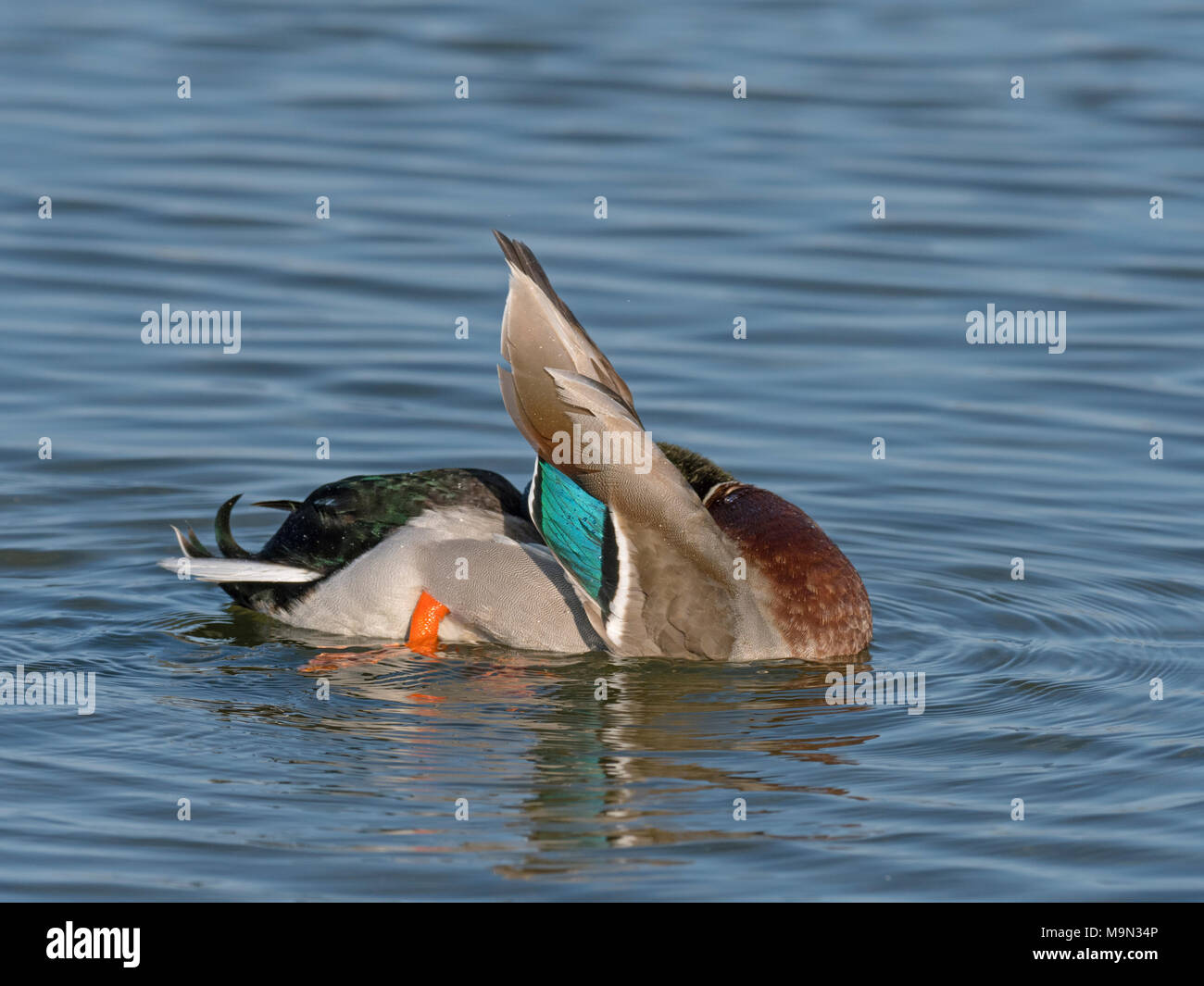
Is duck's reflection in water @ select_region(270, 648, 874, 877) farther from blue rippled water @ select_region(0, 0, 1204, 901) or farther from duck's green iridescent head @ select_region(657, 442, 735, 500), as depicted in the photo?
duck's green iridescent head @ select_region(657, 442, 735, 500)

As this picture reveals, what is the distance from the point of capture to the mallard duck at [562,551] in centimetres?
724

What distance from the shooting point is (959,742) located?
704 centimetres

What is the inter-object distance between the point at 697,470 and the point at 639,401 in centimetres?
303

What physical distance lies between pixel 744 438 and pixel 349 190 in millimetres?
4895

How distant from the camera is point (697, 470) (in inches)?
311

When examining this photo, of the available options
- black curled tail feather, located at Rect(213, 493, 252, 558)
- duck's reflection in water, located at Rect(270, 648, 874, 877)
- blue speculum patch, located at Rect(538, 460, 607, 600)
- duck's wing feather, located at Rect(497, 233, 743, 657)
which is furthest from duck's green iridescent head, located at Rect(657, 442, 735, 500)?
black curled tail feather, located at Rect(213, 493, 252, 558)

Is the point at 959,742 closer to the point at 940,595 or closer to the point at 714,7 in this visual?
the point at 940,595

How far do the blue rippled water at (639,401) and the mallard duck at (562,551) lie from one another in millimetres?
189

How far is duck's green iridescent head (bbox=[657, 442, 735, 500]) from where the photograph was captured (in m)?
7.89

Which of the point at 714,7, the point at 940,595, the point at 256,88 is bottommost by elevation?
the point at 940,595

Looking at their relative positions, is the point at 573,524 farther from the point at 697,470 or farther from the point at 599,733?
the point at 599,733

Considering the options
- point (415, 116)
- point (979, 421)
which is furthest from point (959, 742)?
point (415, 116)

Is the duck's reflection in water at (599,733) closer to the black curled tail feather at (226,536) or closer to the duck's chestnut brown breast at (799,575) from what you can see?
the duck's chestnut brown breast at (799,575)

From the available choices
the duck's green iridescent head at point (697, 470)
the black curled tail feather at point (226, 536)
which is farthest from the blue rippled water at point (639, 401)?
the duck's green iridescent head at point (697, 470)
